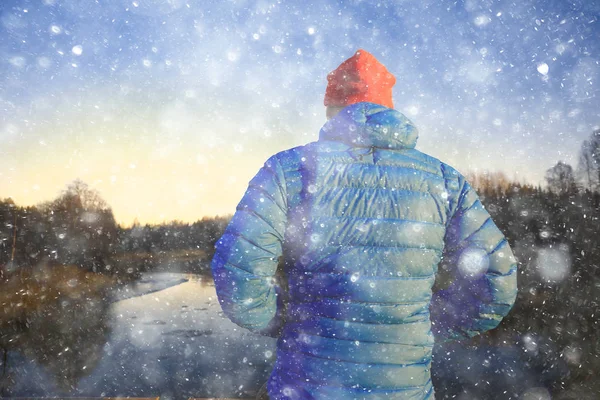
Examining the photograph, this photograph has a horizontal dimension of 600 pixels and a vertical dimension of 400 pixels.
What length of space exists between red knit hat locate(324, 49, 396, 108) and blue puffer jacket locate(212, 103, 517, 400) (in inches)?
11.7

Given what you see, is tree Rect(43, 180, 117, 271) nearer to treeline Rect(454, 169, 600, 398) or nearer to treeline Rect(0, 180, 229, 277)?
treeline Rect(0, 180, 229, 277)

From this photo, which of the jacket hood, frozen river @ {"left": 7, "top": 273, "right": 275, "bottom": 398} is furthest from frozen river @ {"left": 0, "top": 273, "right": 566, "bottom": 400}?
the jacket hood

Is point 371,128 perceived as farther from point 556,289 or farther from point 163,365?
point 556,289

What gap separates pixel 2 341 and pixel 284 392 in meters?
18.3

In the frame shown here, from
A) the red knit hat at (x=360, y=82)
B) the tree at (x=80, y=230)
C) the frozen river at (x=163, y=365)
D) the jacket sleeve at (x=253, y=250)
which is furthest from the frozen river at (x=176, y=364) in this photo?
the tree at (x=80, y=230)

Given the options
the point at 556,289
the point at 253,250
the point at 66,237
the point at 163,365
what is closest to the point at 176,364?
the point at 163,365

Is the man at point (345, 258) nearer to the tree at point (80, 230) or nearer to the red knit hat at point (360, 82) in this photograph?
the red knit hat at point (360, 82)

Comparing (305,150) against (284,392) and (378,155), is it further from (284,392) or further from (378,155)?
(284,392)

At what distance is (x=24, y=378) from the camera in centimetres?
995

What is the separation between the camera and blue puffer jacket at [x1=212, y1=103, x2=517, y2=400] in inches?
46.7

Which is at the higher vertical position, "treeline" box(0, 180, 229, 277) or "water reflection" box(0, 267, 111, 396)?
"treeline" box(0, 180, 229, 277)

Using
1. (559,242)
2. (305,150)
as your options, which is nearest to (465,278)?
(305,150)

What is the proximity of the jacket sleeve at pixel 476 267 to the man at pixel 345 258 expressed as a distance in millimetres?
16

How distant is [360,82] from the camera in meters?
1.61
